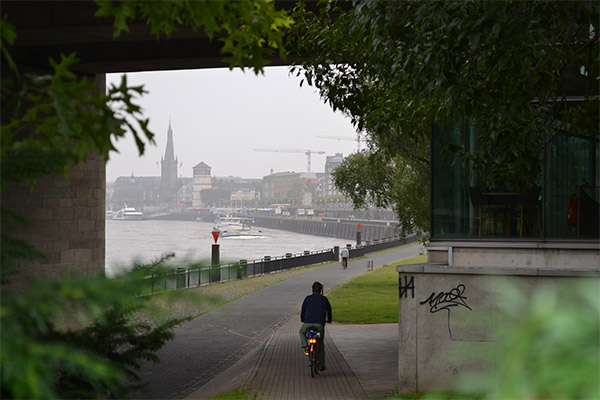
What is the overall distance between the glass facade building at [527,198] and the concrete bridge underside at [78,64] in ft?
22.7

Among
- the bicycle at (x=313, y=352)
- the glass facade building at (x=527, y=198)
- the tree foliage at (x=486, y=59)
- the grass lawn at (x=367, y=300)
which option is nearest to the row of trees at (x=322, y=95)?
the tree foliage at (x=486, y=59)

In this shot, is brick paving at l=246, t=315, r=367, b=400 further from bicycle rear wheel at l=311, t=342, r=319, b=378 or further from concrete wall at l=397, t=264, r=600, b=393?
concrete wall at l=397, t=264, r=600, b=393

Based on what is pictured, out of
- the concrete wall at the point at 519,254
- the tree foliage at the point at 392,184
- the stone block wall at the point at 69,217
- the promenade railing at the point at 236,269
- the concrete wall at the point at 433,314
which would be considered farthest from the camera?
the tree foliage at the point at 392,184

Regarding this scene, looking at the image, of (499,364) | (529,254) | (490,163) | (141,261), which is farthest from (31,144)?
(529,254)

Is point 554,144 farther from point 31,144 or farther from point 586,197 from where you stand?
point 31,144

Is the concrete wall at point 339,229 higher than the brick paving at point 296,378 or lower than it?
lower

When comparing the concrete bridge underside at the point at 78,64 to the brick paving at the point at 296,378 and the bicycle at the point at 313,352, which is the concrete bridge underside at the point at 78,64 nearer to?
the brick paving at the point at 296,378

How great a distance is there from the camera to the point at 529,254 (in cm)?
1322

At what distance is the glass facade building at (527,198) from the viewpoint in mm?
13195

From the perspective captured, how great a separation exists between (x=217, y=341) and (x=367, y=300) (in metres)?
9.80

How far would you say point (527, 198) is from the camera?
13547 millimetres

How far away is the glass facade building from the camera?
13.2m

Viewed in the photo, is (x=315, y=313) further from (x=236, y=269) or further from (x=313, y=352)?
(x=236, y=269)

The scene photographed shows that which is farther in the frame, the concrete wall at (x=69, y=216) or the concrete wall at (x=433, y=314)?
the concrete wall at (x=69, y=216)
